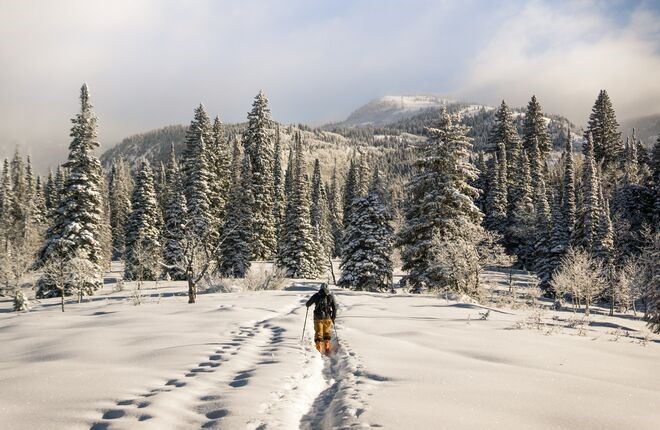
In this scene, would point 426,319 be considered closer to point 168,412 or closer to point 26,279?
point 168,412

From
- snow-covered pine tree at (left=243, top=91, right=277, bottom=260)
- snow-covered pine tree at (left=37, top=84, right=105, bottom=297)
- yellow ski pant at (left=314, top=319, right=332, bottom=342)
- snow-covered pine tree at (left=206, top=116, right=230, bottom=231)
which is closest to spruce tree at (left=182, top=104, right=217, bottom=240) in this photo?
snow-covered pine tree at (left=206, top=116, right=230, bottom=231)

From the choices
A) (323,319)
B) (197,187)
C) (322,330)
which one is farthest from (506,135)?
(322,330)

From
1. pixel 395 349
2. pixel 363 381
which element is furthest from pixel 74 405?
pixel 395 349

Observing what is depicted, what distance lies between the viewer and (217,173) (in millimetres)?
54812

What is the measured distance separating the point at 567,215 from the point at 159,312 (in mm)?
56813

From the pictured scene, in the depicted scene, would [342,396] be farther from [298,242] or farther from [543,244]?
[543,244]

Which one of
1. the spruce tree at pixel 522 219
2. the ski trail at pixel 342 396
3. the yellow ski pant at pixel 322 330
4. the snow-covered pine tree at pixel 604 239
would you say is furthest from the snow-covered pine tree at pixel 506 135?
the ski trail at pixel 342 396

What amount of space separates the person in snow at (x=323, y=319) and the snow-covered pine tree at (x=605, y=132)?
88.4 meters

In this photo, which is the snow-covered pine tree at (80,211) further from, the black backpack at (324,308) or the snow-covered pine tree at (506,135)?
the snow-covered pine tree at (506,135)

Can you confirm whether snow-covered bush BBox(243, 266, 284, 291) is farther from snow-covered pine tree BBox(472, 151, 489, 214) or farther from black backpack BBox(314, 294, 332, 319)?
snow-covered pine tree BBox(472, 151, 489, 214)

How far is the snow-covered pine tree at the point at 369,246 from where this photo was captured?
34812 mm

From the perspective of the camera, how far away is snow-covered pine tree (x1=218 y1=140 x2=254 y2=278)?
44281 millimetres

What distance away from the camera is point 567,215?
5859 cm

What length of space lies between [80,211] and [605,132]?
89681mm
